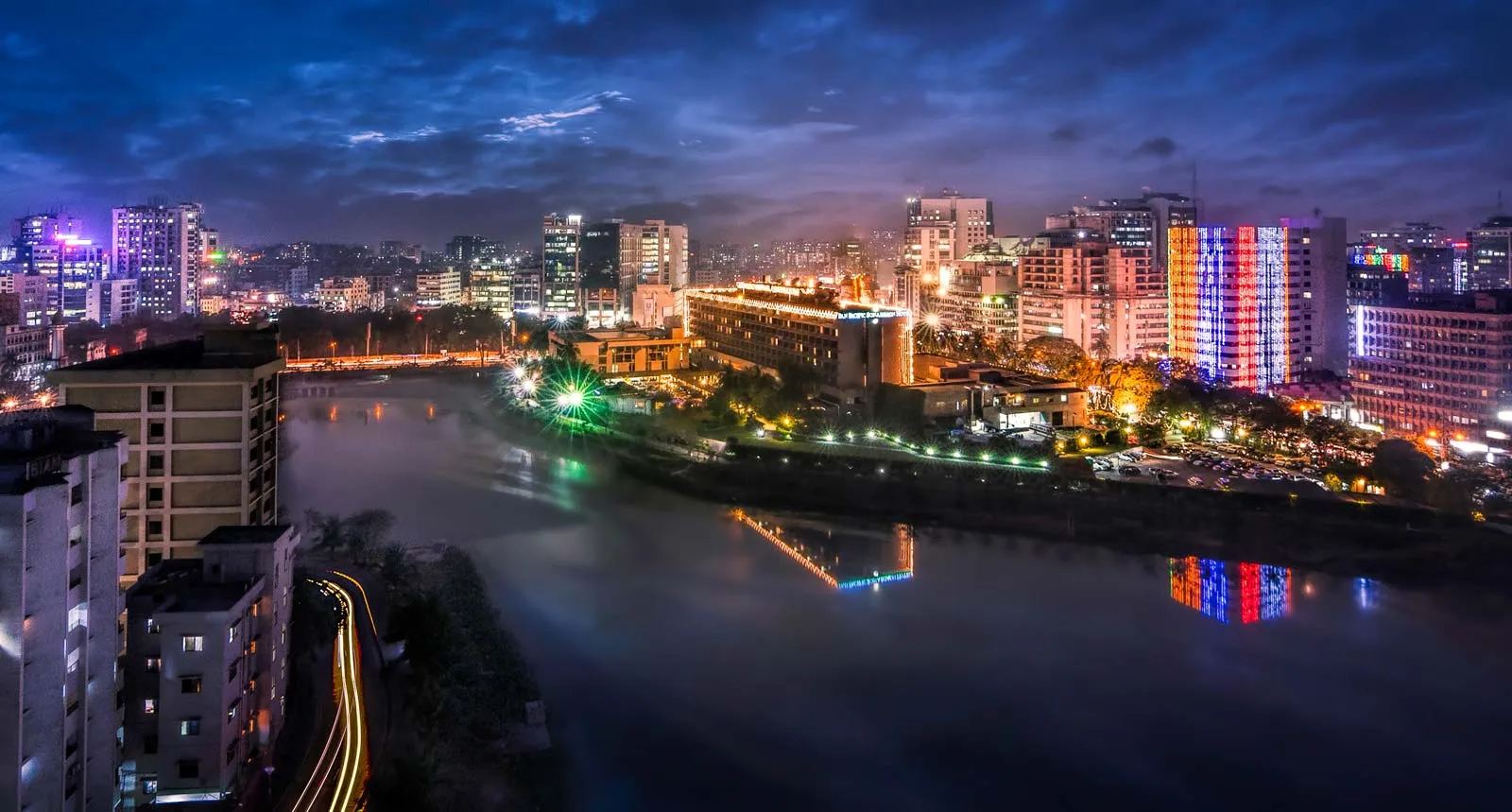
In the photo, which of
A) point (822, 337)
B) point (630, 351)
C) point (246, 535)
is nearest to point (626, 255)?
point (630, 351)

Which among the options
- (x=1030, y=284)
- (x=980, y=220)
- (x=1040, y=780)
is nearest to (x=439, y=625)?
(x=1040, y=780)

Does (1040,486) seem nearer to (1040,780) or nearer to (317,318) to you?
(1040,780)

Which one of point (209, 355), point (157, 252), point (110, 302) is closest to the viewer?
point (209, 355)

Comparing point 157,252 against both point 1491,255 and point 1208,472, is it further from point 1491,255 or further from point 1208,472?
point 1491,255

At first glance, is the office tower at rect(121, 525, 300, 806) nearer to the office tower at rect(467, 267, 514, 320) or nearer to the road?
the road

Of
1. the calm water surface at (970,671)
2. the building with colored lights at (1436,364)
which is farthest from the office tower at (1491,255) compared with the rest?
the calm water surface at (970,671)
